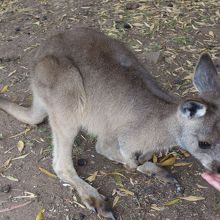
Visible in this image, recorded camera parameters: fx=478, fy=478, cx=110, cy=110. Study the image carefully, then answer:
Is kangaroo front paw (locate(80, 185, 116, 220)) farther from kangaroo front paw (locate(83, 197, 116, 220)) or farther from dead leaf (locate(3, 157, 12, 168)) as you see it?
dead leaf (locate(3, 157, 12, 168))

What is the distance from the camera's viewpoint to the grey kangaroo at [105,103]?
3746mm

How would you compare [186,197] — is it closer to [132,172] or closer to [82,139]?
[132,172]

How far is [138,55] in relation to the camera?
5.48 meters

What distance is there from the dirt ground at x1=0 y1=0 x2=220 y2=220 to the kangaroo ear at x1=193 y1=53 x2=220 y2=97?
810 mm

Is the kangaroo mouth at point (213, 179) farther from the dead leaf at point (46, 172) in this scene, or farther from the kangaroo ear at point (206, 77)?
the dead leaf at point (46, 172)

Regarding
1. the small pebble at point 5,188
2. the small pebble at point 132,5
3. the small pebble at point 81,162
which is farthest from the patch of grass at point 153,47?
the small pebble at point 5,188

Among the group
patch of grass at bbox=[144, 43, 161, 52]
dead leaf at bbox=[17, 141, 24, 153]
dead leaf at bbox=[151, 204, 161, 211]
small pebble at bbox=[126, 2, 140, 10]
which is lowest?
dead leaf at bbox=[151, 204, 161, 211]

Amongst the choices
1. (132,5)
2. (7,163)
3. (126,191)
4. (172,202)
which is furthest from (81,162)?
(132,5)

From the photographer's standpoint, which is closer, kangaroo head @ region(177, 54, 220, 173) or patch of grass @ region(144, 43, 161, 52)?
kangaroo head @ region(177, 54, 220, 173)

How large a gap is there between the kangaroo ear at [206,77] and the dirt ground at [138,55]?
2.66 feet

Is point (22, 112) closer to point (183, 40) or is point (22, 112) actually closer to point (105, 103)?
point (105, 103)

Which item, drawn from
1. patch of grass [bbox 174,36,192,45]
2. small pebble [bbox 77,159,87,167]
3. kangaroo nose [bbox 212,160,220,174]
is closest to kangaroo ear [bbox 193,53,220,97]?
kangaroo nose [bbox 212,160,220,174]

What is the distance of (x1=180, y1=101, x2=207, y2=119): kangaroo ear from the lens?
11.0 feet

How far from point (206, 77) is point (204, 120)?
355 mm
